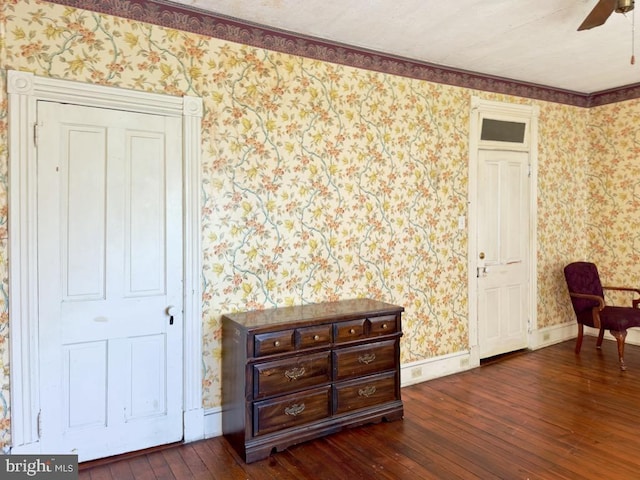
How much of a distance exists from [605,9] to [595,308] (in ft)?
9.82

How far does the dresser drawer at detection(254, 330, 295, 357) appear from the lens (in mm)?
2746

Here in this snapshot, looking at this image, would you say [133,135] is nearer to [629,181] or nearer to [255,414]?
[255,414]

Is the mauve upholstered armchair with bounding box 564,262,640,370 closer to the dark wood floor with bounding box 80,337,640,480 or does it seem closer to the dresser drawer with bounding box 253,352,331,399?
the dark wood floor with bounding box 80,337,640,480

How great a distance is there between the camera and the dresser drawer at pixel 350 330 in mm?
3039

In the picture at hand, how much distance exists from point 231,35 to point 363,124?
1232 millimetres

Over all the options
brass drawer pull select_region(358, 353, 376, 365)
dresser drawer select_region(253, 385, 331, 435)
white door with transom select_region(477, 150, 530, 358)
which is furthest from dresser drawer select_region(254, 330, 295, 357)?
white door with transom select_region(477, 150, 530, 358)

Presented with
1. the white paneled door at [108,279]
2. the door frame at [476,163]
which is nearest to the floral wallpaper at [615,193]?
the door frame at [476,163]

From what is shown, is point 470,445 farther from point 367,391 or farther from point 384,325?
point 384,325

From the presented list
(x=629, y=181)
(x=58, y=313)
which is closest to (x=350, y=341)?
(x=58, y=313)

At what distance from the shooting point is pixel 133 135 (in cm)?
278

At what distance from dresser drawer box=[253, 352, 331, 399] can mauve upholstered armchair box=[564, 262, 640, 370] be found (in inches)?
120

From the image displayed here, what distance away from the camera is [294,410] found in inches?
113

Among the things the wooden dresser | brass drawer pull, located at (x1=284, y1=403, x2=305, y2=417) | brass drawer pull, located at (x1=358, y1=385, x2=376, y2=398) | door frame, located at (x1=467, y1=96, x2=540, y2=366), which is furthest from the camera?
door frame, located at (x1=467, y1=96, x2=540, y2=366)

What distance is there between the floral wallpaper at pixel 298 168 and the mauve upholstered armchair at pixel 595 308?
1.35 m
